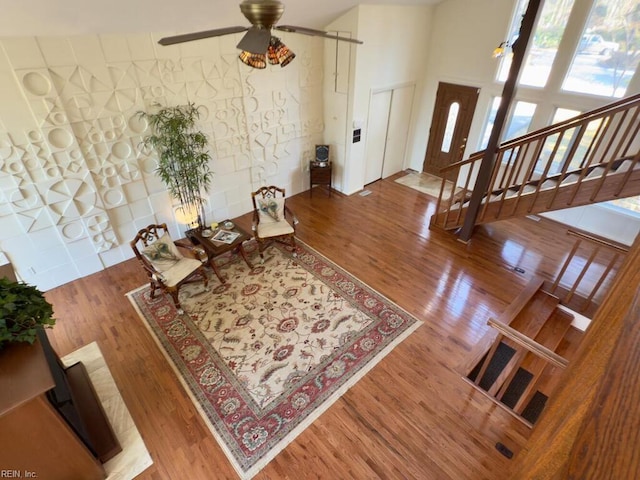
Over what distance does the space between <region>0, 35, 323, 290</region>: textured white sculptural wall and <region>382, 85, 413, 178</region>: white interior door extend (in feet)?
6.66

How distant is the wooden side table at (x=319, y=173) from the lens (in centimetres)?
658

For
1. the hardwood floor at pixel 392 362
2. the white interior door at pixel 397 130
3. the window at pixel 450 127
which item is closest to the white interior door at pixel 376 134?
the white interior door at pixel 397 130

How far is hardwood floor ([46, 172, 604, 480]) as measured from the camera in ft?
9.31

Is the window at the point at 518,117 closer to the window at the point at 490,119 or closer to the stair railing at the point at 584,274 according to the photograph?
the window at the point at 490,119

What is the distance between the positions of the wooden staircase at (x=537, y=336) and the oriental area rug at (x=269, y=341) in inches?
36.8

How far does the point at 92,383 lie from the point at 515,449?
4035 mm

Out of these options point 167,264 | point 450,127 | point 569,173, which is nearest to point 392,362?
point 167,264

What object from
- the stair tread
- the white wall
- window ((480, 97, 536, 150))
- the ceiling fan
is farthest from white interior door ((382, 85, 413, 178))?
the ceiling fan

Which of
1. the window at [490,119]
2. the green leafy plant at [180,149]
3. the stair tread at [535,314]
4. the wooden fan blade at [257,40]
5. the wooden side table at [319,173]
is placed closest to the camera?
the wooden fan blade at [257,40]

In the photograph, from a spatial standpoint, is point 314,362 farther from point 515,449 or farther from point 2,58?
point 2,58

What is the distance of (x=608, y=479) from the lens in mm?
329

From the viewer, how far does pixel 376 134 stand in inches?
268

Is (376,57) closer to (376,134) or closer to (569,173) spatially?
(376,134)

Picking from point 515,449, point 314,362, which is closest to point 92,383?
point 314,362
